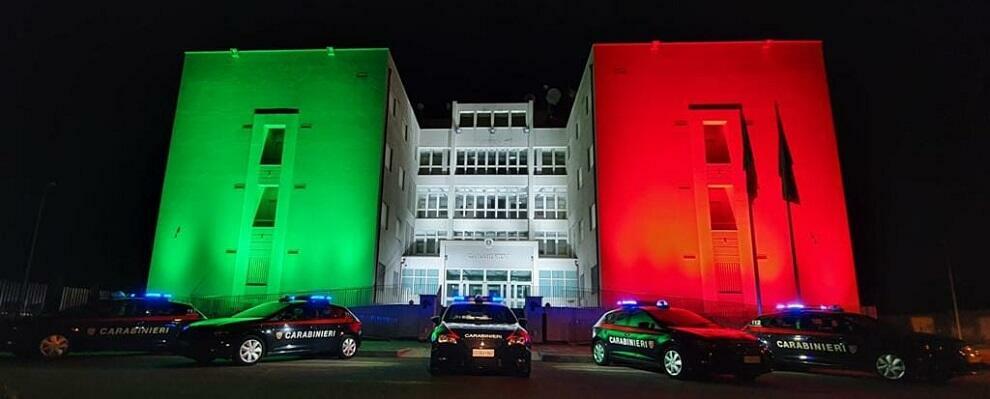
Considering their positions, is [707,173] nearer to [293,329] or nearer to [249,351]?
[293,329]

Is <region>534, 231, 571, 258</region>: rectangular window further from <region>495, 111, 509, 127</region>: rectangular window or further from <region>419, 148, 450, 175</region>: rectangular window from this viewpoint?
<region>495, 111, 509, 127</region>: rectangular window

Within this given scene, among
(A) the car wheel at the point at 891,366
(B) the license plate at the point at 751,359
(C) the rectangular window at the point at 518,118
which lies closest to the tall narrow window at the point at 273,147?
(C) the rectangular window at the point at 518,118

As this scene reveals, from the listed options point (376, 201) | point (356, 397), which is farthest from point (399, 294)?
point (356, 397)

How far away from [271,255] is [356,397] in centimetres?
2007

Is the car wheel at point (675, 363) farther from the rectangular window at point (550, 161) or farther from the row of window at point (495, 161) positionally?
the rectangular window at point (550, 161)

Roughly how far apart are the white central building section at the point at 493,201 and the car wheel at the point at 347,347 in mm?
16016

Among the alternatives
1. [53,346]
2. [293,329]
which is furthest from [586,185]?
[53,346]

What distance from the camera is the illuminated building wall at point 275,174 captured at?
2481cm

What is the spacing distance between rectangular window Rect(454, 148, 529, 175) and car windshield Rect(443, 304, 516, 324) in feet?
74.8

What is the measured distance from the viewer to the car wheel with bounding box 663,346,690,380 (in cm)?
996

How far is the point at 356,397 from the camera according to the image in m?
7.09

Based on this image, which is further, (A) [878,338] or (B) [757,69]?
(B) [757,69]

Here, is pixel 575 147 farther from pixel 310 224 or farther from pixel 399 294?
pixel 310 224

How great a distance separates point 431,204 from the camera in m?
34.4
